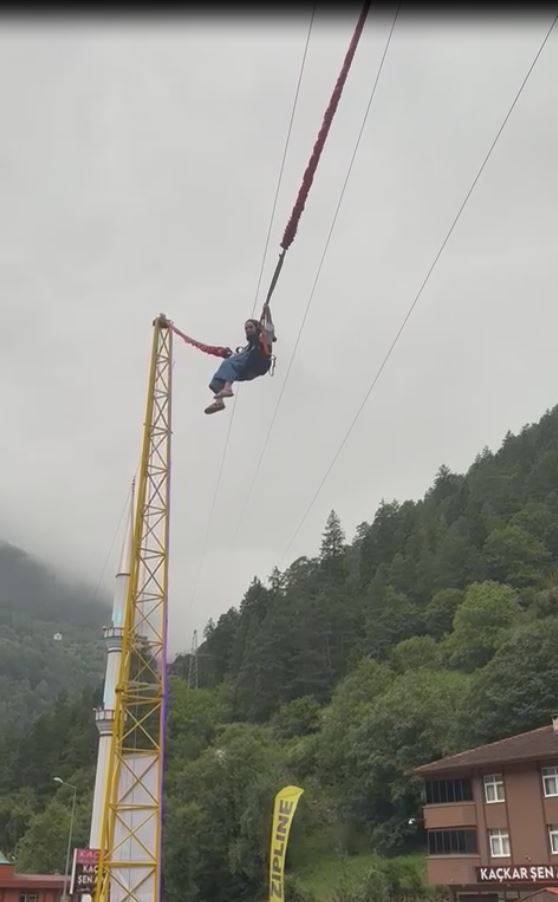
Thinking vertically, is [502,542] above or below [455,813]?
above

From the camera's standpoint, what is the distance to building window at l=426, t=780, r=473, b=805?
42.8 metres

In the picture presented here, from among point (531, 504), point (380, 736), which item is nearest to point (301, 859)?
point (380, 736)

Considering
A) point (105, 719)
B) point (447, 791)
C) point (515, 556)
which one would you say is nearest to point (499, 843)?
point (447, 791)

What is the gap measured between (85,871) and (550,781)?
19618 millimetres

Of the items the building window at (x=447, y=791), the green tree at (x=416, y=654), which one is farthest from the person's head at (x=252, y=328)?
the green tree at (x=416, y=654)

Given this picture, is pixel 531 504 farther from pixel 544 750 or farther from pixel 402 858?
pixel 544 750

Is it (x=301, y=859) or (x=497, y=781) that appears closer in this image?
(x=497, y=781)

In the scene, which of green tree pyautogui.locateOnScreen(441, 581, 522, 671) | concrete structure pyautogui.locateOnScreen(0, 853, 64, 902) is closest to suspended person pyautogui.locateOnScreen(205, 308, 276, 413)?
concrete structure pyautogui.locateOnScreen(0, 853, 64, 902)

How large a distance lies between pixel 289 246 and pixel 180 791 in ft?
187

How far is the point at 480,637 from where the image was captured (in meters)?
77.0

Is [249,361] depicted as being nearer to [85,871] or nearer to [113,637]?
[85,871]

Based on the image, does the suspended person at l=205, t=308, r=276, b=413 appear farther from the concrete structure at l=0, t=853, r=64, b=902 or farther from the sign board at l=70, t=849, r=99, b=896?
the concrete structure at l=0, t=853, r=64, b=902

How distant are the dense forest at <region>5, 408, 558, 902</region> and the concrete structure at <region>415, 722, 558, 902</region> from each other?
4.54m

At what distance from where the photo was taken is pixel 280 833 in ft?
108
